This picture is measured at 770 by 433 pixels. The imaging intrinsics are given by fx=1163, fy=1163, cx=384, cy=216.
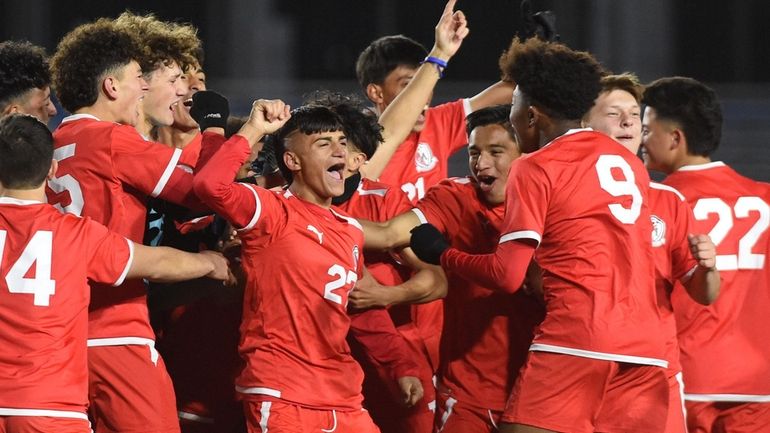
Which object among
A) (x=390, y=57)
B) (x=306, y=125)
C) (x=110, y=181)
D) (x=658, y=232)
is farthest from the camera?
(x=390, y=57)

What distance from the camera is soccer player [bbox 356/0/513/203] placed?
205 inches

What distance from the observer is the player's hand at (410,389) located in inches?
177

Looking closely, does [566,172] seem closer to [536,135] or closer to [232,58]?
[536,135]

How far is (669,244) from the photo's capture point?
173 inches

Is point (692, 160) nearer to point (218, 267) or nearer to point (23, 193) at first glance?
point (218, 267)

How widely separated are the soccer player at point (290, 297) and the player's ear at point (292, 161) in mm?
26

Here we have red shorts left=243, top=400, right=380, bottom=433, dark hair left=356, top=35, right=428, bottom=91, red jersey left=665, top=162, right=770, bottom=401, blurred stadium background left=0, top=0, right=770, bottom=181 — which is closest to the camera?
red shorts left=243, top=400, right=380, bottom=433

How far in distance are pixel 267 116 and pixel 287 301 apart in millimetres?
647

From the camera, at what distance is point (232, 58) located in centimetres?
1195

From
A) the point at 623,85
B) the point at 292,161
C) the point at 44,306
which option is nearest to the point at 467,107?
the point at 623,85

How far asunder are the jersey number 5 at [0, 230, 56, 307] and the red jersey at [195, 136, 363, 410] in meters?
0.54

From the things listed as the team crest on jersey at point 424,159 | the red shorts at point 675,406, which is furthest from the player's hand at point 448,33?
the red shorts at point 675,406

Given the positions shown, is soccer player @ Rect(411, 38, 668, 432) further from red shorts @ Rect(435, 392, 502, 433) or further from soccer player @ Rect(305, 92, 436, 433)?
soccer player @ Rect(305, 92, 436, 433)

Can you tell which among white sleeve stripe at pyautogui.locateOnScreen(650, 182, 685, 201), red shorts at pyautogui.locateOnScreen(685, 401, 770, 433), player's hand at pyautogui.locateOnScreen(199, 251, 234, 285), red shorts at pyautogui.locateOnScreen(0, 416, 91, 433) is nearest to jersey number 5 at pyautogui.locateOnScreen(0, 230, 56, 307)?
red shorts at pyautogui.locateOnScreen(0, 416, 91, 433)
